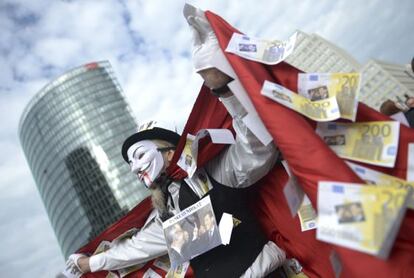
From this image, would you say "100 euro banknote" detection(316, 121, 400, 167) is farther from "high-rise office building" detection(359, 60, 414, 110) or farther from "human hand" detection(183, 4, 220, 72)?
"high-rise office building" detection(359, 60, 414, 110)

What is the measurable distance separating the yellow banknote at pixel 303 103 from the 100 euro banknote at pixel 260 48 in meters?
0.29

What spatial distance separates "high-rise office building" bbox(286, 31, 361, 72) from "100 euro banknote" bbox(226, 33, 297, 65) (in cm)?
8426

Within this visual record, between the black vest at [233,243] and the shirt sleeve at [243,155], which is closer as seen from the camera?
the shirt sleeve at [243,155]

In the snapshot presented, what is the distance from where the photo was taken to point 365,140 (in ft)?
7.70

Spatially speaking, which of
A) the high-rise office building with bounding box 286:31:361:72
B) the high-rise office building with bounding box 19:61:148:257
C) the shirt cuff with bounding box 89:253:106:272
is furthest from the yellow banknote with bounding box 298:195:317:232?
the high-rise office building with bounding box 286:31:361:72

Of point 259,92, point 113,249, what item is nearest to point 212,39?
point 259,92

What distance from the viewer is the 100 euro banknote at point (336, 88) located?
230 centimetres

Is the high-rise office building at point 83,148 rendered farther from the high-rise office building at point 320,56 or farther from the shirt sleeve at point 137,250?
the shirt sleeve at point 137,250

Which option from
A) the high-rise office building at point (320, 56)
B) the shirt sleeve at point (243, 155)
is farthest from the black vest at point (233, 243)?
the high-rise office building at point (320, 56)

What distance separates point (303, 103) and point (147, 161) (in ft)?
6.06

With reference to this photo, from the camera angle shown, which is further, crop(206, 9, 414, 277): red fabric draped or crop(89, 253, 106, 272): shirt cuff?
crop(89, 253, 106, 272): shirt cuff

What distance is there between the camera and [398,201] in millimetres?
1624

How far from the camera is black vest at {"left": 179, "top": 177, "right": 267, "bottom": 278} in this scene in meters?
3.03

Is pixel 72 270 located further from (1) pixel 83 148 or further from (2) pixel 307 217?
(1) pixel 83 148
